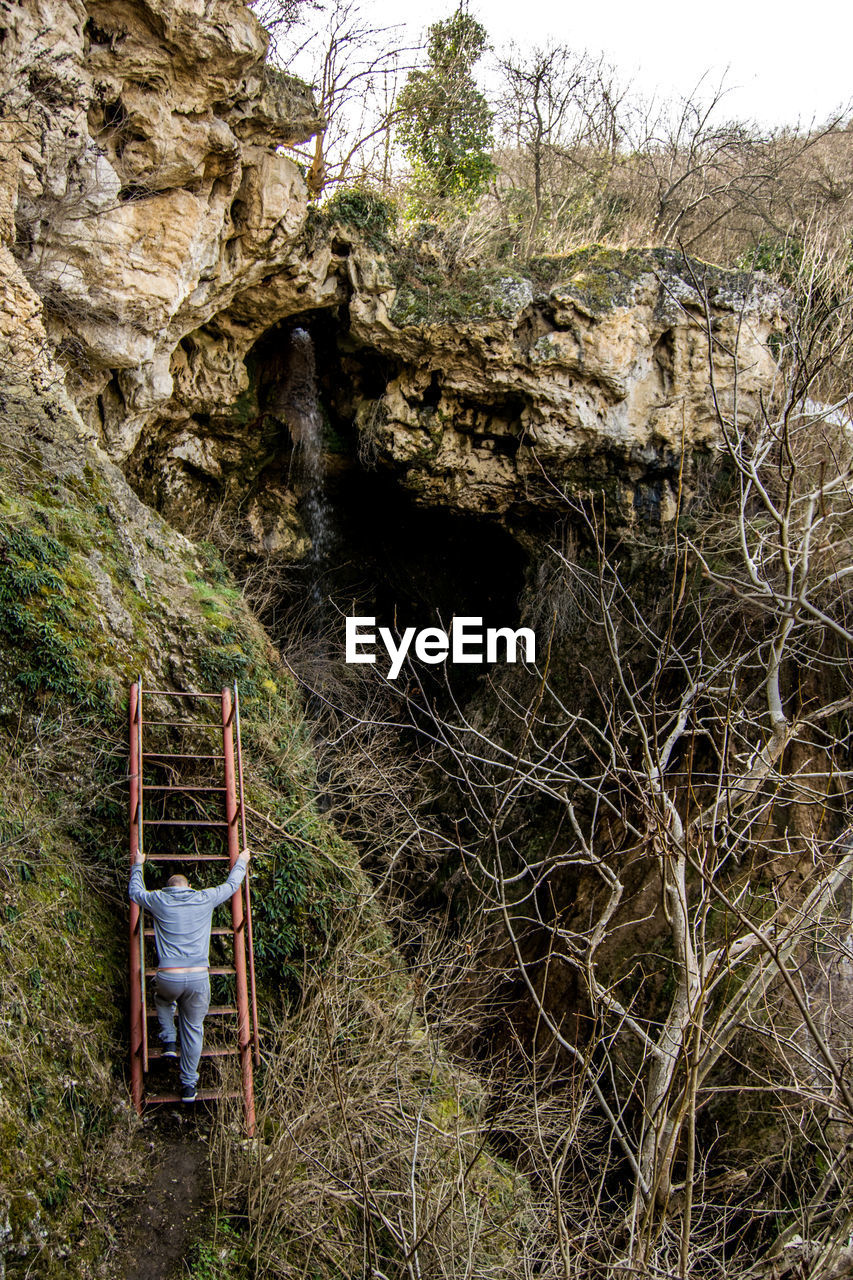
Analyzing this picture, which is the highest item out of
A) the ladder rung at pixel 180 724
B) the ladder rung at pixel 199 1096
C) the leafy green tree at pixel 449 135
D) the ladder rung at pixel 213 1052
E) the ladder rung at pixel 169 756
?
the leafy green tree at pixel 449 135

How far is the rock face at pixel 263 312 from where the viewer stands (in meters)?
8.23

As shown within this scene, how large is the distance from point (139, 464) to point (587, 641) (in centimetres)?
695

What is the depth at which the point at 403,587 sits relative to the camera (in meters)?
14.8

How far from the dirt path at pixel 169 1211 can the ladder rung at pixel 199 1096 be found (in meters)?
0.20

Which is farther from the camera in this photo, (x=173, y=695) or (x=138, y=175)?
(x=138, y=175)

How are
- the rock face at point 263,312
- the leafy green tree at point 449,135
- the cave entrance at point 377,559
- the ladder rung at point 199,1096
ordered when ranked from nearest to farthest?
the ladder rung at point 199,1096 < the rock face at point 263,312 < the cave entrance at point 377,559 < the leafy green tree at point 449,135

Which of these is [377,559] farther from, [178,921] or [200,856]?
[178,921]

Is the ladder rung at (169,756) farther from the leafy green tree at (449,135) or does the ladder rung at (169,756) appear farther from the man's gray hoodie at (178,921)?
the leafy green tree at (449,135)

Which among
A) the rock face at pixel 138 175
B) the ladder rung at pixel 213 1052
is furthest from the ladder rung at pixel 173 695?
the rock face at pixel 138 175

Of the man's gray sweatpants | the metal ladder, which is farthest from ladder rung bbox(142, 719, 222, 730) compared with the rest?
the man's gray sweatpants

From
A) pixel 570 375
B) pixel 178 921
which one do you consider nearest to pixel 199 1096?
pixel 178 921

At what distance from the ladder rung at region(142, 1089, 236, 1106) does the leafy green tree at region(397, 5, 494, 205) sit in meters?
13.9

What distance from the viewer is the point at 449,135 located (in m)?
14.9

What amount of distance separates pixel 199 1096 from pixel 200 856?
1570 millimetres
